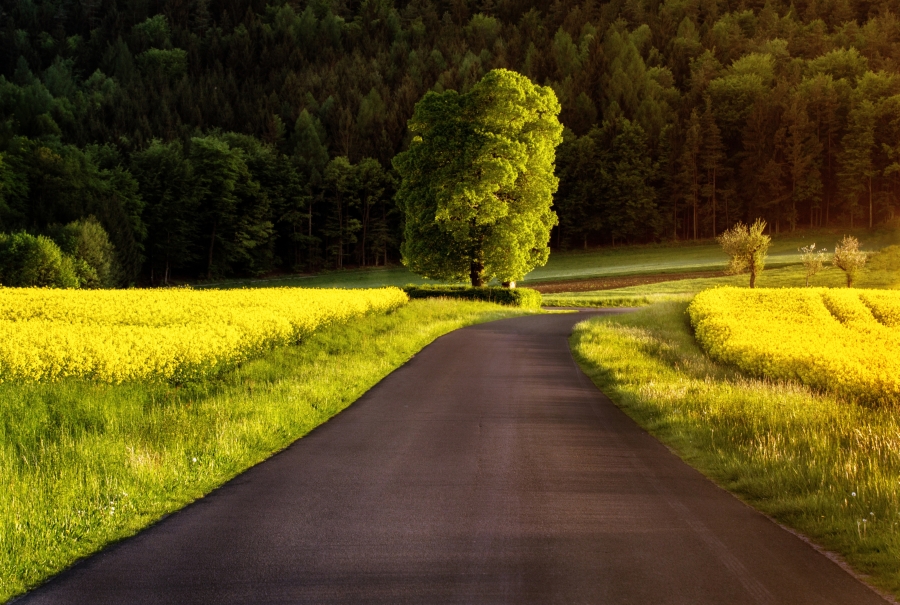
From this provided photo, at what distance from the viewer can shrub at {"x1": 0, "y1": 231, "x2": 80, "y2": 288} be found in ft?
158

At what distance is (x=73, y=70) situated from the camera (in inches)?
6668

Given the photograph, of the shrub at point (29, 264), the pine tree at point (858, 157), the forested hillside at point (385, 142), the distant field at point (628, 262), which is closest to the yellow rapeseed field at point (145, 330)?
the shrub at point (29, 264)

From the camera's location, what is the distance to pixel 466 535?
7.11 metres

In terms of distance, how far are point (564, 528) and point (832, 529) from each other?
2506mm

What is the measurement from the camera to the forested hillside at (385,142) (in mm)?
89188

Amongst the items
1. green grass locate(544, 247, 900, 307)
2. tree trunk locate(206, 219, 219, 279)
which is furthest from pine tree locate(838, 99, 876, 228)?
tree trunk locate(206, 219, 219, 279)

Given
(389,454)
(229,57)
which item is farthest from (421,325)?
(229,57)

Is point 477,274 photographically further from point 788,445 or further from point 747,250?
point 788,445

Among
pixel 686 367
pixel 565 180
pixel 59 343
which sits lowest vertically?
pixel 686 367

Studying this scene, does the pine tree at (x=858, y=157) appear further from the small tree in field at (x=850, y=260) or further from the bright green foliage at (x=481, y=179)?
the bright green foliage at (x=481, y=179)

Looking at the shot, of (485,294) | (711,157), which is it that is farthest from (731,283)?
(711,157)

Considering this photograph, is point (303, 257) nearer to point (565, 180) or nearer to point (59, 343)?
point (565, 180)

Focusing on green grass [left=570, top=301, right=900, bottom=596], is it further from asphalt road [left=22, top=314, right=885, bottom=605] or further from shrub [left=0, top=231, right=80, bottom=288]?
shrub [left=0, top=231, right=80, bottom=288]

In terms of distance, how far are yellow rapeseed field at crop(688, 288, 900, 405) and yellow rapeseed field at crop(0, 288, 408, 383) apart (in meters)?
12.4
